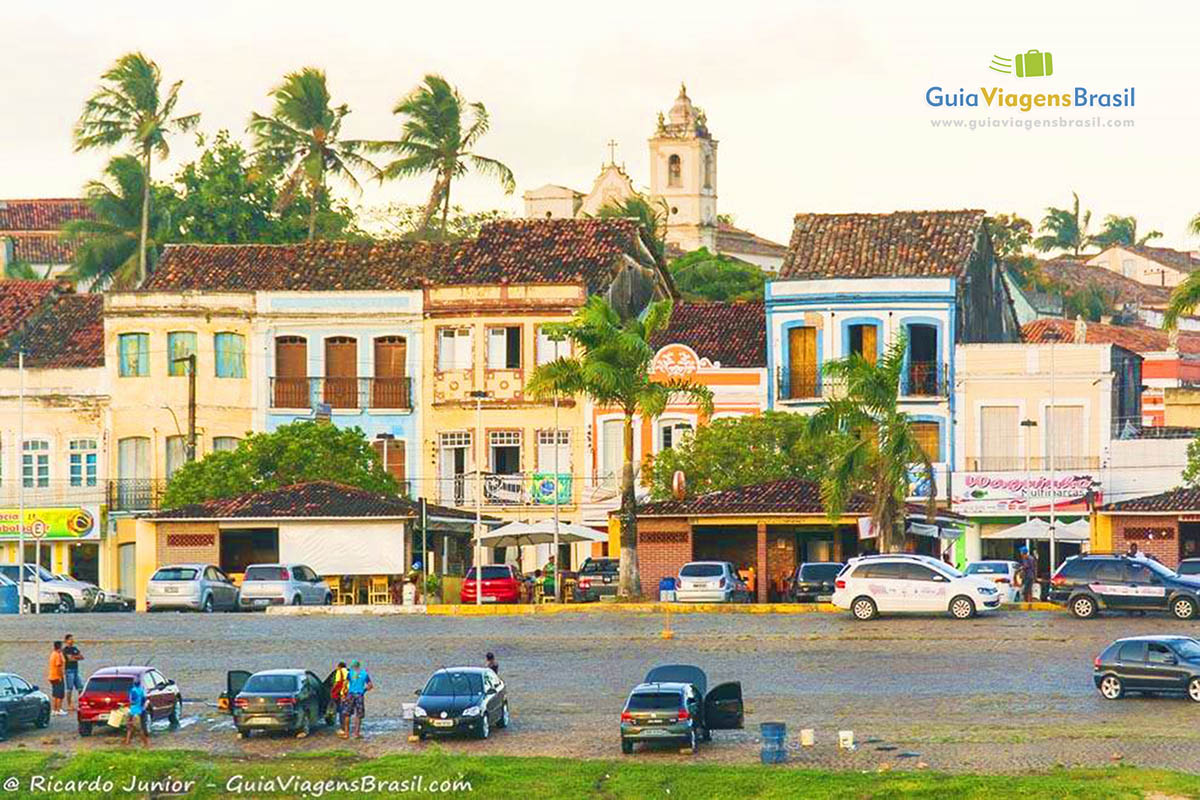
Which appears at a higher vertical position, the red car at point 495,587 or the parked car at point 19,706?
the red car at point 495,587

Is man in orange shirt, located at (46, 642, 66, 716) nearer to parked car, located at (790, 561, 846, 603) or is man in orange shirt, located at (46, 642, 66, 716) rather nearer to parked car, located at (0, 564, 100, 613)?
parked car, located at (790, 561, 846, 603)

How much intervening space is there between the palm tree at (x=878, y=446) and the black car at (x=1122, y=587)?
23.7 feet

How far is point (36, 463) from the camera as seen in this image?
93.1 metres

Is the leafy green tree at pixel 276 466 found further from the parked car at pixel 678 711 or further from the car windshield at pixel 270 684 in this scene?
the parked car at pixel 678 711

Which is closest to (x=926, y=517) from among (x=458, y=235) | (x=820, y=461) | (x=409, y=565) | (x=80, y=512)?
(x=820, y=461)

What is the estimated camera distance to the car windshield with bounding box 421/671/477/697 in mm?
49281

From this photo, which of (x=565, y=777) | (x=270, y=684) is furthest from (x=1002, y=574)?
(x=565, y=777)

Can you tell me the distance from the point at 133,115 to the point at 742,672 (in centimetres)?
6022

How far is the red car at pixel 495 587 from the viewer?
74.4 metres

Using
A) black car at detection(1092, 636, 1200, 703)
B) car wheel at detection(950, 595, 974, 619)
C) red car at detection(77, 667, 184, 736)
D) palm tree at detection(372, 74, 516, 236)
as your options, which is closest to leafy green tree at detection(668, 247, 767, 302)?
palm tree at detection(372, 74, 516, 236)

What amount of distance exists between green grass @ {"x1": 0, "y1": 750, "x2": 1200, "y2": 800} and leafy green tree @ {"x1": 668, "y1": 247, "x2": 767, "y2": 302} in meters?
71.3

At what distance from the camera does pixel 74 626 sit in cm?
6738

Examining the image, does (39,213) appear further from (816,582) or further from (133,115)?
(816,582)

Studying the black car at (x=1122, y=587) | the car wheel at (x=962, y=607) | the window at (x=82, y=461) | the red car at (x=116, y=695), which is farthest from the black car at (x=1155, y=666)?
the window at (x=82, y=461)
